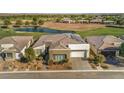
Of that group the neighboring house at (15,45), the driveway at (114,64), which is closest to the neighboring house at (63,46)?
the neighboring house at (15,45)

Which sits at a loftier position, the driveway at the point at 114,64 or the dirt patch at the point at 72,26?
the dirt patch at the point at 72,26

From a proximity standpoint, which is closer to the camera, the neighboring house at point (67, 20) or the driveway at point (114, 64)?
the neighboring house at point (67, 20)

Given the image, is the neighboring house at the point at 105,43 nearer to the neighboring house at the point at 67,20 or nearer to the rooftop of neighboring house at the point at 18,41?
the neighboring house at the point at 67,20

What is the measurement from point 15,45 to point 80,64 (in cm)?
93

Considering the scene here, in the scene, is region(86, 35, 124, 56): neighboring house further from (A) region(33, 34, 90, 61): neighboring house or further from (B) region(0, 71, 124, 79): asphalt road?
(B) region(0, 71, 124, 79): asphalt road

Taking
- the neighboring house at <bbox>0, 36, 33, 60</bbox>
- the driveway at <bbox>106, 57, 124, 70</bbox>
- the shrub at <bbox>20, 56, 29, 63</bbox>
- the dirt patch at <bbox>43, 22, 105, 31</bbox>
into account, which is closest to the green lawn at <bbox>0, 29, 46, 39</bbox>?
the neighboring house at <bbox>0, 36, 33, 60</bbox>

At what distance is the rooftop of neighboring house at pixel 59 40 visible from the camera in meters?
3.75

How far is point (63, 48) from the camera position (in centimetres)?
376

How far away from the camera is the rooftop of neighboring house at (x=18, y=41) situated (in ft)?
12.3

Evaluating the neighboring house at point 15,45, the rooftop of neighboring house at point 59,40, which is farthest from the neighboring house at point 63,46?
the neighboring house at point 15,45

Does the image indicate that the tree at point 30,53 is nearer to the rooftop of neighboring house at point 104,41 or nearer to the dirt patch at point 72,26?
the dirt patch at point 72,26

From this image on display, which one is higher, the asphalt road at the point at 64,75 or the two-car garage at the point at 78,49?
the two-car garage at the point at 78,49

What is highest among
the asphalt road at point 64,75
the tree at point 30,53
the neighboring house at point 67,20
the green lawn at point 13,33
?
the neighboring house at point 67,20
